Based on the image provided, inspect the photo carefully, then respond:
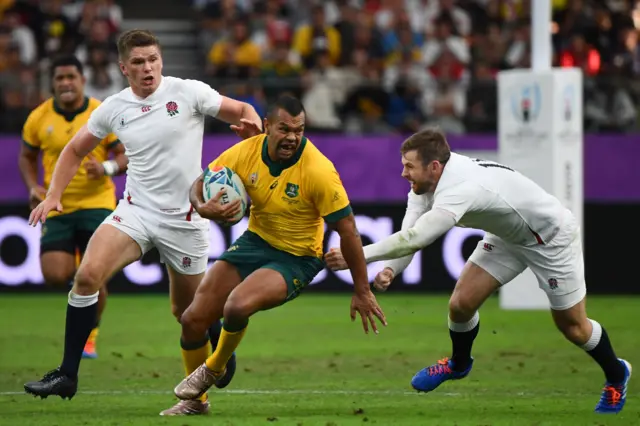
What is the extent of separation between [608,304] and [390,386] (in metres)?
6.69

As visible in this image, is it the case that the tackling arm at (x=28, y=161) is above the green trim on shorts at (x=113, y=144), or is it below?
below

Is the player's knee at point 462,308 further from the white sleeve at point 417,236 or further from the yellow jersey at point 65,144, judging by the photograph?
the yellow jersey at point 65,144

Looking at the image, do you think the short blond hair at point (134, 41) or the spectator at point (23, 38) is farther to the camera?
the spectator at point (23, 38)

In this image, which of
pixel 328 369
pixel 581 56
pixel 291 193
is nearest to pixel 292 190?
pixel 291 193

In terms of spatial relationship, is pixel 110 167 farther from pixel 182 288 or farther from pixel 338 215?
pixel 338 215

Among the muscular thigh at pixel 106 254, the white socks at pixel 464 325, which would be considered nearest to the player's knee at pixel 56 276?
the muscular thigh at pixel 106 254

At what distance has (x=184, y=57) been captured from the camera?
69.4ft

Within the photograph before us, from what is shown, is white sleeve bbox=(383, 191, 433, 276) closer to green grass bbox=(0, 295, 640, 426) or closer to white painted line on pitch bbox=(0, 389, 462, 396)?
green grass bbox=(0, 295, 640, 426)

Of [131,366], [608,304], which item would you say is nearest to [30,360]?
[131,366]

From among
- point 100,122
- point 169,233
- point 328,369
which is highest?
point 100,122

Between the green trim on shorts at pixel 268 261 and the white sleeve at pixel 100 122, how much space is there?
4.54 feet

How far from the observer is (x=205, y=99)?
9.36 m

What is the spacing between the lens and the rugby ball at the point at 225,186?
842 cm

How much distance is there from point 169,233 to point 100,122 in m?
0.98
